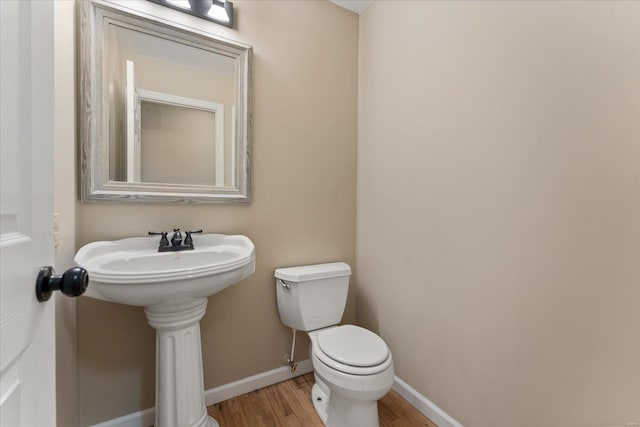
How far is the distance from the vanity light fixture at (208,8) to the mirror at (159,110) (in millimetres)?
88

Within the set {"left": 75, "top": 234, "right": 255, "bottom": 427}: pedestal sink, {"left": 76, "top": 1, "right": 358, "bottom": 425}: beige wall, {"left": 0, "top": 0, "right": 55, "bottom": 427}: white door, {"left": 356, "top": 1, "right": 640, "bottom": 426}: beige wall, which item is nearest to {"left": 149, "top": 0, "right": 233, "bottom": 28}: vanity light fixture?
{"left": 76, "top": 1, "right": 358, "bottom": 425}: beige wall

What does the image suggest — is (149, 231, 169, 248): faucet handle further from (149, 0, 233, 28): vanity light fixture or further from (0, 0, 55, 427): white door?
(149, 0, 233, 28): vanity light fixture

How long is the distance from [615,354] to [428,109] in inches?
45.6

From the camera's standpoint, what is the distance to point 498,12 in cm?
109

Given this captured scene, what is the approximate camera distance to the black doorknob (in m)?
0.46

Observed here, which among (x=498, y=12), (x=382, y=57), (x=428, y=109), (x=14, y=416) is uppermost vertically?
(x=382, y=57)

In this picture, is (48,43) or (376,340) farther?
(376,340)

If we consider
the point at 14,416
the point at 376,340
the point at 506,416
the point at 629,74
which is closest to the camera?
the point at 14,416

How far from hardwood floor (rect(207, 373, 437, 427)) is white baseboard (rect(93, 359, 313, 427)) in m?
0.03

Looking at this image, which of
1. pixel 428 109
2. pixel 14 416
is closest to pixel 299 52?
pixel 428 109

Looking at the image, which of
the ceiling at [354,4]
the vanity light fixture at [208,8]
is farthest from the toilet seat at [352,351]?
the ceiling at [354,4]

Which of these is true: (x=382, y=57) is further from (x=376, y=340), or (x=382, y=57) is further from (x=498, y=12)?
(x=376, y=340)

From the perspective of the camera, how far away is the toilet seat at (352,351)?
3.73 ft

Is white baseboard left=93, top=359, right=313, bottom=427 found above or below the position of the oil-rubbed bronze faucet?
below
